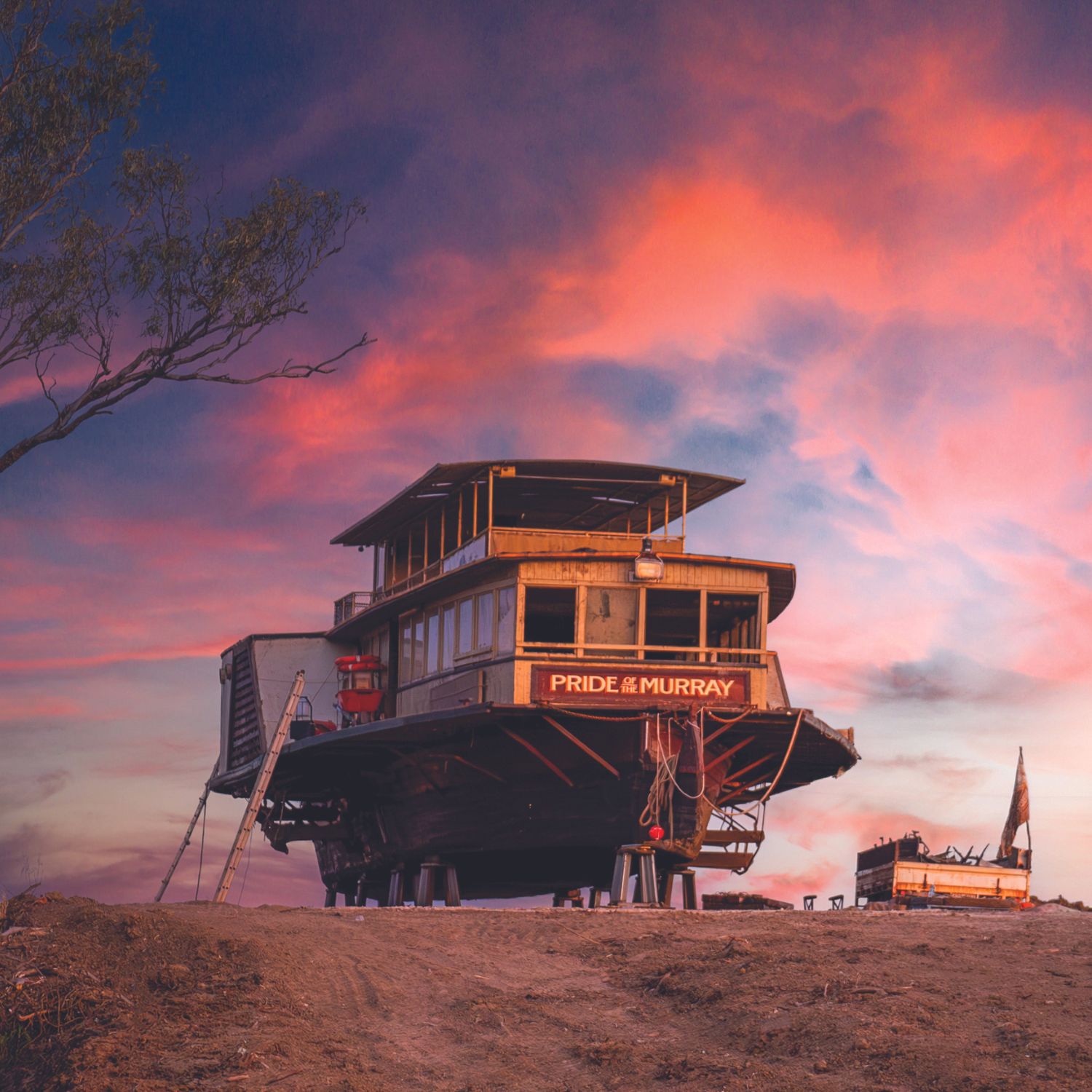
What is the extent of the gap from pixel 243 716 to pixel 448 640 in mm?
10688

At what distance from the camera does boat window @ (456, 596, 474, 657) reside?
30438mm

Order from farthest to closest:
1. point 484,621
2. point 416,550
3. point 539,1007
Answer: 1. point 416,550
2. point 484,621
3. point 539,1007

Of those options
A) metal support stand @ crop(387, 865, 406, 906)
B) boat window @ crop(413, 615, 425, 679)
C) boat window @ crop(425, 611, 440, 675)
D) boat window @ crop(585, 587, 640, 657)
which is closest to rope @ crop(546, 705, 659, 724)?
boat window @ crop(585, 587, 640, 657)

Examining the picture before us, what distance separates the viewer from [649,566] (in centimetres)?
2825

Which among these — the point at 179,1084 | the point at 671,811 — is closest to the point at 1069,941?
the point at 179,1084

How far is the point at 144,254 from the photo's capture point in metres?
23.9

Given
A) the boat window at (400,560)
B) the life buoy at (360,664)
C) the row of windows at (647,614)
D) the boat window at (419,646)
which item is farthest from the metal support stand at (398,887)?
the row of windows at (647,614)

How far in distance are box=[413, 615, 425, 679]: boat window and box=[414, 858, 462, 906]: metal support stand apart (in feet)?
14.8

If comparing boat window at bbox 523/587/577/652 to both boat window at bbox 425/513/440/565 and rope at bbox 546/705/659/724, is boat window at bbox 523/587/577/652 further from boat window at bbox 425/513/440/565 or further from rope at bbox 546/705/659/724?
boat window at bbox 425/513/440/565

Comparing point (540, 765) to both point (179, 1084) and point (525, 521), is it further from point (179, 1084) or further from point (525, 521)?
point (179, 1084)

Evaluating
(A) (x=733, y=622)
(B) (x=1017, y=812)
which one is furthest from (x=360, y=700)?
(B) (x=1017, y=812)

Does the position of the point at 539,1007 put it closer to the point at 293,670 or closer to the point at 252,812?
the point at 252,812

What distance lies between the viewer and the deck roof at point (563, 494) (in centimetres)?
3144

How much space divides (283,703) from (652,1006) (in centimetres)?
2581
